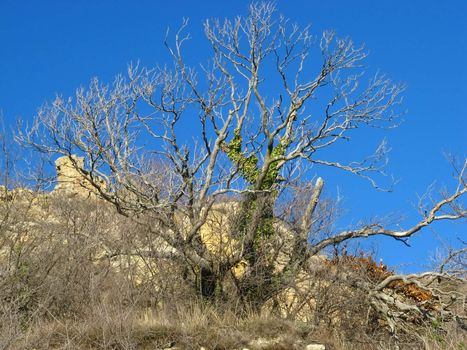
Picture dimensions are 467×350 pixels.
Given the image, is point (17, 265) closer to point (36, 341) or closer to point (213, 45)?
point (36, 341)

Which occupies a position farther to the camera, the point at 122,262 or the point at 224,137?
the point at 122,262

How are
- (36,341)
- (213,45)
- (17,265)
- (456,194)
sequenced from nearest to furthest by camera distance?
(36,341) < (17,265) < (456,194) < (213,45)

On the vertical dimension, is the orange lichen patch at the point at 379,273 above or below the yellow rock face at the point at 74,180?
below

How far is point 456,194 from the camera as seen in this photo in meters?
17.0

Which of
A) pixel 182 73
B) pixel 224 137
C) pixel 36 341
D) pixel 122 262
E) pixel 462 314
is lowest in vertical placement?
pixel 36 341

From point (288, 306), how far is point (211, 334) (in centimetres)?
348

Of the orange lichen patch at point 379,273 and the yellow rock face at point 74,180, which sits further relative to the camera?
the orange lichen patch at point 379,273

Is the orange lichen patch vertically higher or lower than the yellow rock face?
lower

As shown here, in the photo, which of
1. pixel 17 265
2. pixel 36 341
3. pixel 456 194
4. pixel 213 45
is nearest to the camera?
pixel 36 341

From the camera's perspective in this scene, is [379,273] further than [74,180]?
No

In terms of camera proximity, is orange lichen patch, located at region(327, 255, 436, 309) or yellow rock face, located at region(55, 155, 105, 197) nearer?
yellow rock face, located at region(55, 155, 105, 197)

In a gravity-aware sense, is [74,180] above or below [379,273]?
above

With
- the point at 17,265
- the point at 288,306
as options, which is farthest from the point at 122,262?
the point at 288,306

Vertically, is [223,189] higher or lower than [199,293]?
higher
